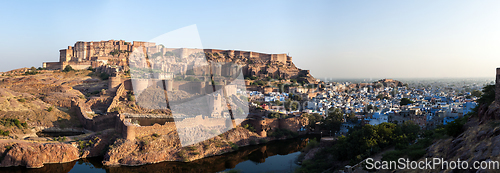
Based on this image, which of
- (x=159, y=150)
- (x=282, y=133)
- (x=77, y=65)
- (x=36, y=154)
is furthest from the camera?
(x=77, y=65)

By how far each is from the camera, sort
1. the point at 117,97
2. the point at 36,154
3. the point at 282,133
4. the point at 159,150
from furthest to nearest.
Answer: the point at 117,97
the point at 282,133
the point at 159,150
the point at 36,154

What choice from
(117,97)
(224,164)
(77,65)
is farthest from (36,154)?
→ (77,65)

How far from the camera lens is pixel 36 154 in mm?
8547

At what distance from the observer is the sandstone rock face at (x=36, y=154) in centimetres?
837

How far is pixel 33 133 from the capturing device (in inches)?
455

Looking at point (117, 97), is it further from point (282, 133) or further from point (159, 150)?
point (282, 133)

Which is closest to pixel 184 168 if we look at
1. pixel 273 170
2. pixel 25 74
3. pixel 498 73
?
pixel 273 170

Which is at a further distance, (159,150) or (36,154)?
(159,150)

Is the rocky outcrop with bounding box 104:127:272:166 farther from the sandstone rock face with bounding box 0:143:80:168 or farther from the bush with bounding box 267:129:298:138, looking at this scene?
the bush with bounding box 267:129:298:138

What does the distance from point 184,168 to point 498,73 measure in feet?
25.0

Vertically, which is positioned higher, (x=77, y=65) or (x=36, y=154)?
(x=77, y=65)

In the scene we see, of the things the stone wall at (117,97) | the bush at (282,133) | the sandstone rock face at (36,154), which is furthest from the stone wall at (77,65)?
the bush at (282,133)

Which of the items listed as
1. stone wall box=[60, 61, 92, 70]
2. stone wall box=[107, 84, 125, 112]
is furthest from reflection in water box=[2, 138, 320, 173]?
stone wall box=[60, 61, 92, 70]

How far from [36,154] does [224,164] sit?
535 centimetres
